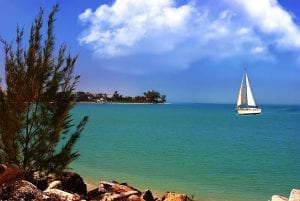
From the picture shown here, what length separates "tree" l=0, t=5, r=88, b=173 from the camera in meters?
12.9

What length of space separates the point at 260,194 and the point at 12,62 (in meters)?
12.5

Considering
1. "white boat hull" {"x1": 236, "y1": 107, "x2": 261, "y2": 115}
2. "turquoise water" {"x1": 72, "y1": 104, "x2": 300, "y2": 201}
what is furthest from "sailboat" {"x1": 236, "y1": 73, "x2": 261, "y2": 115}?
A: "turquoise water" {"x1": 72, "y1": 104, "x2": 300, "y2": 201}

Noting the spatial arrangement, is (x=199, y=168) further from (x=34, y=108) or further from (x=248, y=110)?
(x=248, y=110)

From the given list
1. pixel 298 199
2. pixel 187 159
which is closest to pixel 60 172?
pixel 298 199

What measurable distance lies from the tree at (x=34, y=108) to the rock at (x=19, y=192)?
3.85 metres

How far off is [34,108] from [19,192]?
487 centimetres

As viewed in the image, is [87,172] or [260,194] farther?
[87,172]

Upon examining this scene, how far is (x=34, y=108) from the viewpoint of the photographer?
13.3 metres

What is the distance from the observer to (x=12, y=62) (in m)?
13.2

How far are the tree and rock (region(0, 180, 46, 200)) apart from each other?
385cm

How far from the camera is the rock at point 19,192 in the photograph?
8.54 meters

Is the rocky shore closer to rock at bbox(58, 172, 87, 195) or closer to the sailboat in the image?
rock at bbox(58, 172, 87, 195)

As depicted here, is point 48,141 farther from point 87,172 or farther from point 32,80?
point 87,172

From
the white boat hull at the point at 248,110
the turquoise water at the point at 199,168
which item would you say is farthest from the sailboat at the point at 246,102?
the turquoise water at the point at 199,168
